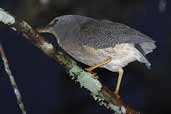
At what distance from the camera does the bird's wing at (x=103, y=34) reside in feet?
7.59

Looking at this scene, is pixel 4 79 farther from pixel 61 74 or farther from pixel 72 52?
pixel 72 52

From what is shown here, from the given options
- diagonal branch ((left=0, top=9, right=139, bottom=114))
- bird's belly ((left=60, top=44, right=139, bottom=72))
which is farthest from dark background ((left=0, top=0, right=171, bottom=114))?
diagonal branch ((left=0, top=9, right=139, bottom=114))

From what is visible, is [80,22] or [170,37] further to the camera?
[170,37]

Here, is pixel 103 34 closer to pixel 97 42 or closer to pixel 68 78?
pixel 97 42

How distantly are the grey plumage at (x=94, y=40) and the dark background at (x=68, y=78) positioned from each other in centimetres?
143

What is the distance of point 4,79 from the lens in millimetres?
3670

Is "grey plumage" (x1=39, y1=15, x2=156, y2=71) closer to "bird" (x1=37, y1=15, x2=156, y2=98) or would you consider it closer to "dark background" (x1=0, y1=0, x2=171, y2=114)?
"bird" (x1=37, y1=15, x2=156, y2=98)

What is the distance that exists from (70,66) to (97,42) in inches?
18.7

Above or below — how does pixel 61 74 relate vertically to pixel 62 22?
below

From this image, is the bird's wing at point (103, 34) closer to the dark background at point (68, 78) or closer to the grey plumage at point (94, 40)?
the grey plumage at point (94, 40)

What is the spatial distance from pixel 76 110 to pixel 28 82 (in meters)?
0.37

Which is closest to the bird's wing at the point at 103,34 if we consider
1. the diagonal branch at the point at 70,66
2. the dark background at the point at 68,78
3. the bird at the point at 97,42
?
the bird at the point at 97,42

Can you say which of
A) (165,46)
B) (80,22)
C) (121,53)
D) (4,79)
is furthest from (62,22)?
(165,46)

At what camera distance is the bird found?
231 cm
